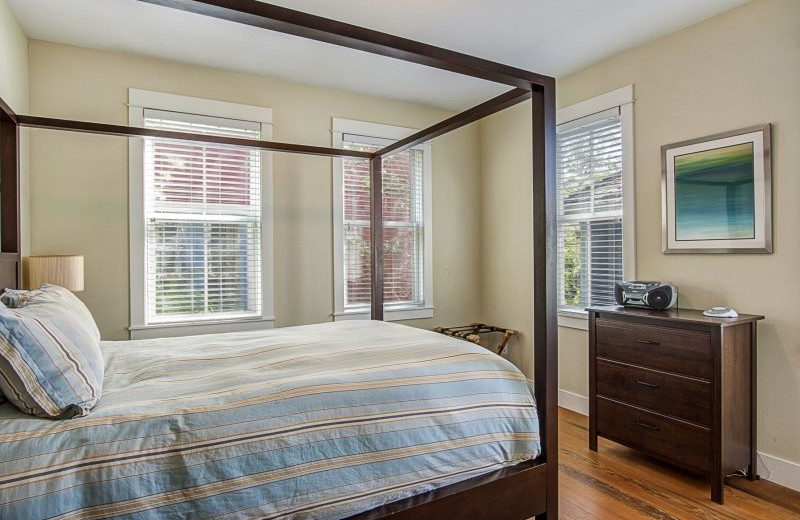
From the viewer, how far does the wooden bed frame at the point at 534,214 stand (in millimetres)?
1390

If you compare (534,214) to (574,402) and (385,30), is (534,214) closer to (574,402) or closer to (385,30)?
(385,30)

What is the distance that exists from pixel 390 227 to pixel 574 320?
70.1 inches

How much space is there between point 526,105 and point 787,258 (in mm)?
2234

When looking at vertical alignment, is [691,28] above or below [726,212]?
above

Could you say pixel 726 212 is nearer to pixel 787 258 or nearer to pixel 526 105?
pixel 787 258

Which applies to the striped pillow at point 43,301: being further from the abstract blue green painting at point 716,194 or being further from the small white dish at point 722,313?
the abstract blue green painting at point 716,194

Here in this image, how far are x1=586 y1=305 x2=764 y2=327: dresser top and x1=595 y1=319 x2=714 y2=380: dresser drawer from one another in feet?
0.21

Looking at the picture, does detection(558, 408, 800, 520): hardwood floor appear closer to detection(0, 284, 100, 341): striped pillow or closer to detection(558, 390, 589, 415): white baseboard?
detection(558, 390, 589, 415): white baseboard

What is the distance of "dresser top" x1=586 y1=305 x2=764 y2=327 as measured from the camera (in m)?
2.38

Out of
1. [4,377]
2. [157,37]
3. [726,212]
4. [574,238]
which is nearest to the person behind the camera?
[4,377]

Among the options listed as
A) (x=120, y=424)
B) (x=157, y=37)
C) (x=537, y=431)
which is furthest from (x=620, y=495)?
(x=157, y=37)

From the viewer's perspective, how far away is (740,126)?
2.65 m

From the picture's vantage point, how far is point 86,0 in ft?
8.19

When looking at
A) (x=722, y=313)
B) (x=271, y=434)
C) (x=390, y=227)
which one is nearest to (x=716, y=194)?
(x=722, y=313)
